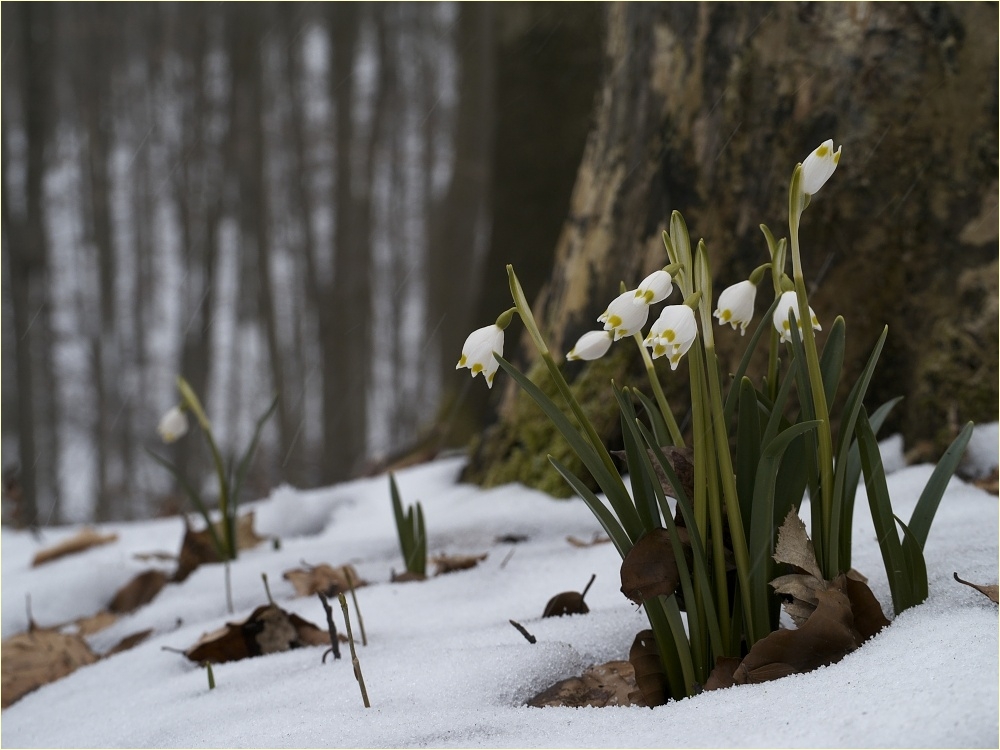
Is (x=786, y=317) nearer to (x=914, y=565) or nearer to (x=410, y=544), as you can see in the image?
(x=914, y=565)

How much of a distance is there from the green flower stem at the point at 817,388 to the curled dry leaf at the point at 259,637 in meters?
0.95

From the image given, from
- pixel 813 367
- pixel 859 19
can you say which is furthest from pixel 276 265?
pixel 813 367

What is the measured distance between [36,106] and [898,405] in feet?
29.2

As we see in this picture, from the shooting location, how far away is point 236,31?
949 centimetres

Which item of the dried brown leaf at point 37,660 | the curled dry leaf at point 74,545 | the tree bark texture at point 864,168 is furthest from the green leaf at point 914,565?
the curled dry leaf at point 74,545

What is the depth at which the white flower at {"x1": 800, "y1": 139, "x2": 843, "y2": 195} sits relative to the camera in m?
0.99

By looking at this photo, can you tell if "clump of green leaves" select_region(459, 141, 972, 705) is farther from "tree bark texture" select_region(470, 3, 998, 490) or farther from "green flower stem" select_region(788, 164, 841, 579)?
"tree bark texture" select_region(470, 3, 998, 490)

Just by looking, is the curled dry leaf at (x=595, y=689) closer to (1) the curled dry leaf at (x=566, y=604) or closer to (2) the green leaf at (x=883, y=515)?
(1) the curled dry leaf at (x=566, y=604)

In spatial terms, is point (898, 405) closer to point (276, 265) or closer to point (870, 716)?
point (870, 716)

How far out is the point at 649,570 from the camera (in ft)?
3.48

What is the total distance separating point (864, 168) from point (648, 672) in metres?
1.44

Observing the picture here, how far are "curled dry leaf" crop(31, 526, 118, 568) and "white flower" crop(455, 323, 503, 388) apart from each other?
2535 millimetres

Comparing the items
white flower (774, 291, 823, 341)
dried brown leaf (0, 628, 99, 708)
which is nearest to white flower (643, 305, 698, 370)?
white flower (774, 291, 823, 341)

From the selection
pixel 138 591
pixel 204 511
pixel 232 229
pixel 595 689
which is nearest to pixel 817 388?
pixel 595 689
